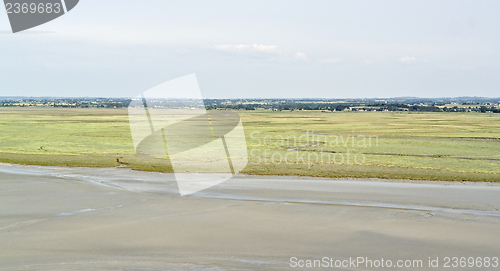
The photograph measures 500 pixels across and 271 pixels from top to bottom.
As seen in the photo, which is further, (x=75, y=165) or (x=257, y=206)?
(x=75, y=165)

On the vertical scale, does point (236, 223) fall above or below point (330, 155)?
above

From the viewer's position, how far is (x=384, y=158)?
3108cm

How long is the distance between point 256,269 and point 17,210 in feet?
38.1

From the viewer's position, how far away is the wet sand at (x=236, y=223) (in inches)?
447

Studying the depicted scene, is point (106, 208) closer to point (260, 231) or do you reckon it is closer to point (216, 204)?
point (216, 204)

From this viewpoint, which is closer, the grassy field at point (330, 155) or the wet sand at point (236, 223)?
the wet sand at point (236, 223)

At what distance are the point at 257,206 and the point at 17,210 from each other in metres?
10.4

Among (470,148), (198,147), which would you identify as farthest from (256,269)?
(470,148)

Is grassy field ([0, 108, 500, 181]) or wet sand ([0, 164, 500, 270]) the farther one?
grassy field ([0, 108, 500, 181])

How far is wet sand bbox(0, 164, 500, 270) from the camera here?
37.2 ft

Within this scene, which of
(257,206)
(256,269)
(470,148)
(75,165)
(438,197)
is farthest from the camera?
(470,148)

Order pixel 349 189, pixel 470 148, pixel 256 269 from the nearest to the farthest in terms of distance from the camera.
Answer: pixel 256 269 < pixel 349 189 < pixel 470 148

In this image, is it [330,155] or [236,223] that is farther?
[330,155]

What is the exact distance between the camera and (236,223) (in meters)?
14.7
